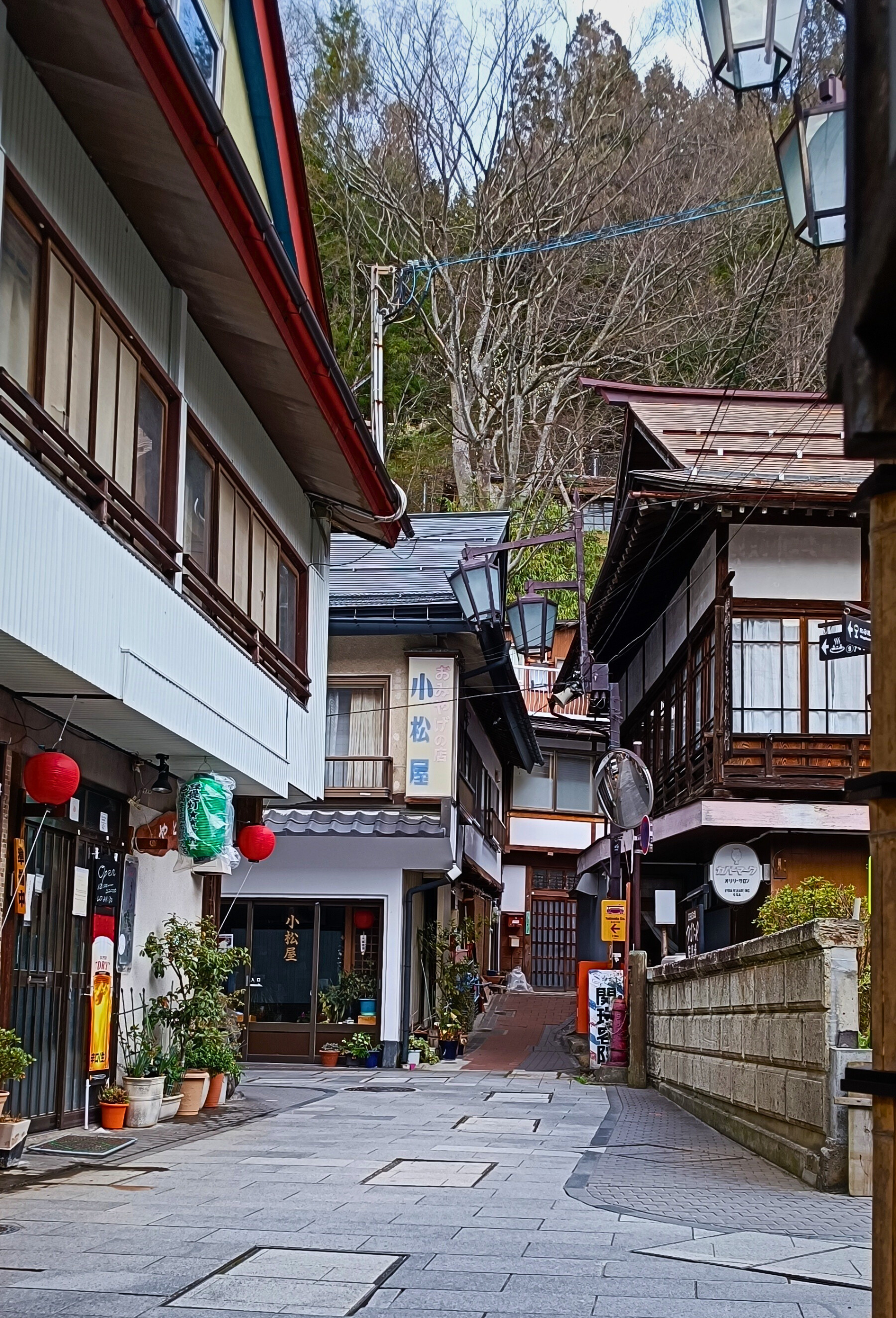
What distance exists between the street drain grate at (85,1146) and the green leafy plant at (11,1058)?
5.09 feet

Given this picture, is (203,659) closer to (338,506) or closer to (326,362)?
(326,362)

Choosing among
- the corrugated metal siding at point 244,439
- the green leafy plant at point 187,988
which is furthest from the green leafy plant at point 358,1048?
the corrugated metal siding at point 244,439

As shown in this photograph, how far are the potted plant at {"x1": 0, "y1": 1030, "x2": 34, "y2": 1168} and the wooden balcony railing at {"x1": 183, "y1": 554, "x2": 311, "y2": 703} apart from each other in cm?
397

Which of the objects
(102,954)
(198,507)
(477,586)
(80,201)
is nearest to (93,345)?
(80,201)

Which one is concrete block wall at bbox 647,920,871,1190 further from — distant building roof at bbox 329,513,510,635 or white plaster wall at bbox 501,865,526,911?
white plaster wall at bbox 501,865,526,911

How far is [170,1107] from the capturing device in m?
13.2

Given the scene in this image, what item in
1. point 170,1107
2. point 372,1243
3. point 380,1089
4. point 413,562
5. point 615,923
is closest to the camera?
point 372,1243

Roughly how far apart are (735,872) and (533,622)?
4792 millimetres

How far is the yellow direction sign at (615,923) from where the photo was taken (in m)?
21.6

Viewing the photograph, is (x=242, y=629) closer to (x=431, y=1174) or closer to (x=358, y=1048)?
(x=431, y=1174)

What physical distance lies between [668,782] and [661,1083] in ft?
26.1

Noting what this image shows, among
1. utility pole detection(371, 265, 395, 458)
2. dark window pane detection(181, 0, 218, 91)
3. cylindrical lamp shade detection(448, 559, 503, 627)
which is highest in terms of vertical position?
dark window pane detection(181, 0, 218, 91)

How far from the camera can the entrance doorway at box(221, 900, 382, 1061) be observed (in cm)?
2205

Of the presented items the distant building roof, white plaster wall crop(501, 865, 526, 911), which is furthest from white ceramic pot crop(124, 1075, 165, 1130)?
white plaster wall crop(501, 865, 526, 911)
